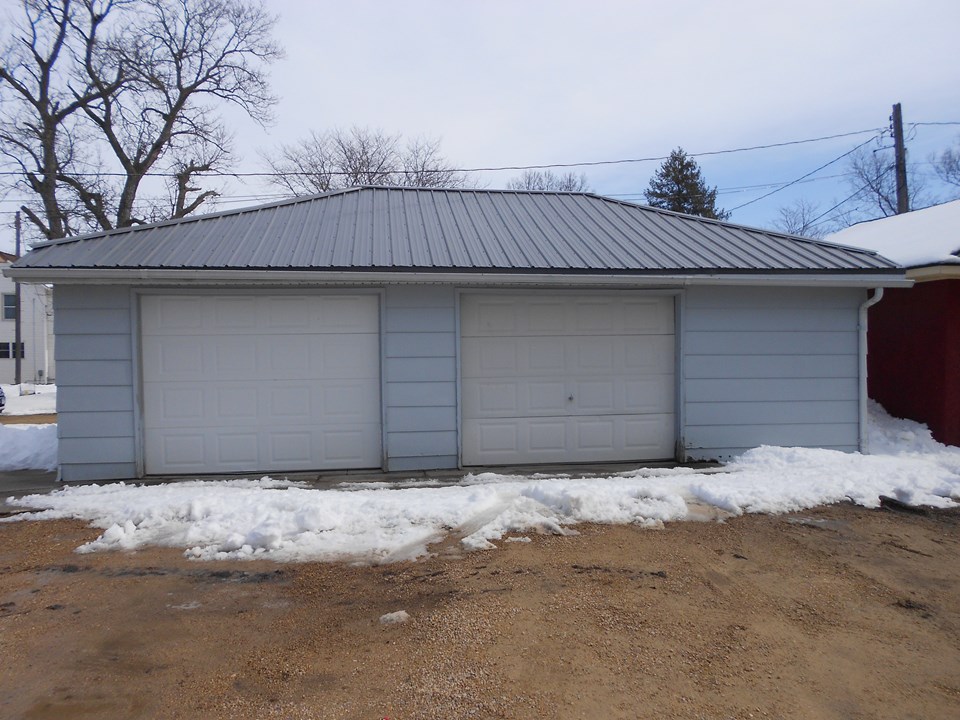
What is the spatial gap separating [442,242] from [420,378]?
2018 millimetres

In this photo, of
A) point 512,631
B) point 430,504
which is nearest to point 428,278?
point 430,504

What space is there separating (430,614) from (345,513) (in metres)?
2.06

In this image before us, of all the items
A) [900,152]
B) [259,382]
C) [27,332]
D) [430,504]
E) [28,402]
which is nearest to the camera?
[430,504]

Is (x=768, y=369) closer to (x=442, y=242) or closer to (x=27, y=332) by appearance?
(x=442, y=242)

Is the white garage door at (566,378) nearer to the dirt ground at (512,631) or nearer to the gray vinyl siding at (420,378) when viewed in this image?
the gray vinyl siding at (420,378)

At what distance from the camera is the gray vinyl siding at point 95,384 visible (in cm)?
785

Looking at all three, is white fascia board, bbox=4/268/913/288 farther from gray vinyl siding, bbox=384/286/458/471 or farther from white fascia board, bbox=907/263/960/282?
white fascia board, bbox=907/263/960/282

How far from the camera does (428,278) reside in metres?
7.85

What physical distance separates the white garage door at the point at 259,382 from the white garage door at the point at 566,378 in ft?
4.68

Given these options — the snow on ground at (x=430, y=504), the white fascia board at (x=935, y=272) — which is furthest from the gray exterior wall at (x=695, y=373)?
the white fascia board at (x=935, y=272)

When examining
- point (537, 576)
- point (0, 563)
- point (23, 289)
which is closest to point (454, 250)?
point (537, 576)

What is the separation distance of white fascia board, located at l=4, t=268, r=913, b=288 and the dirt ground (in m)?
3.26

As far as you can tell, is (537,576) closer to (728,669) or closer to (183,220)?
(728,669)

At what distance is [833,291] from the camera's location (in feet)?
29.5
